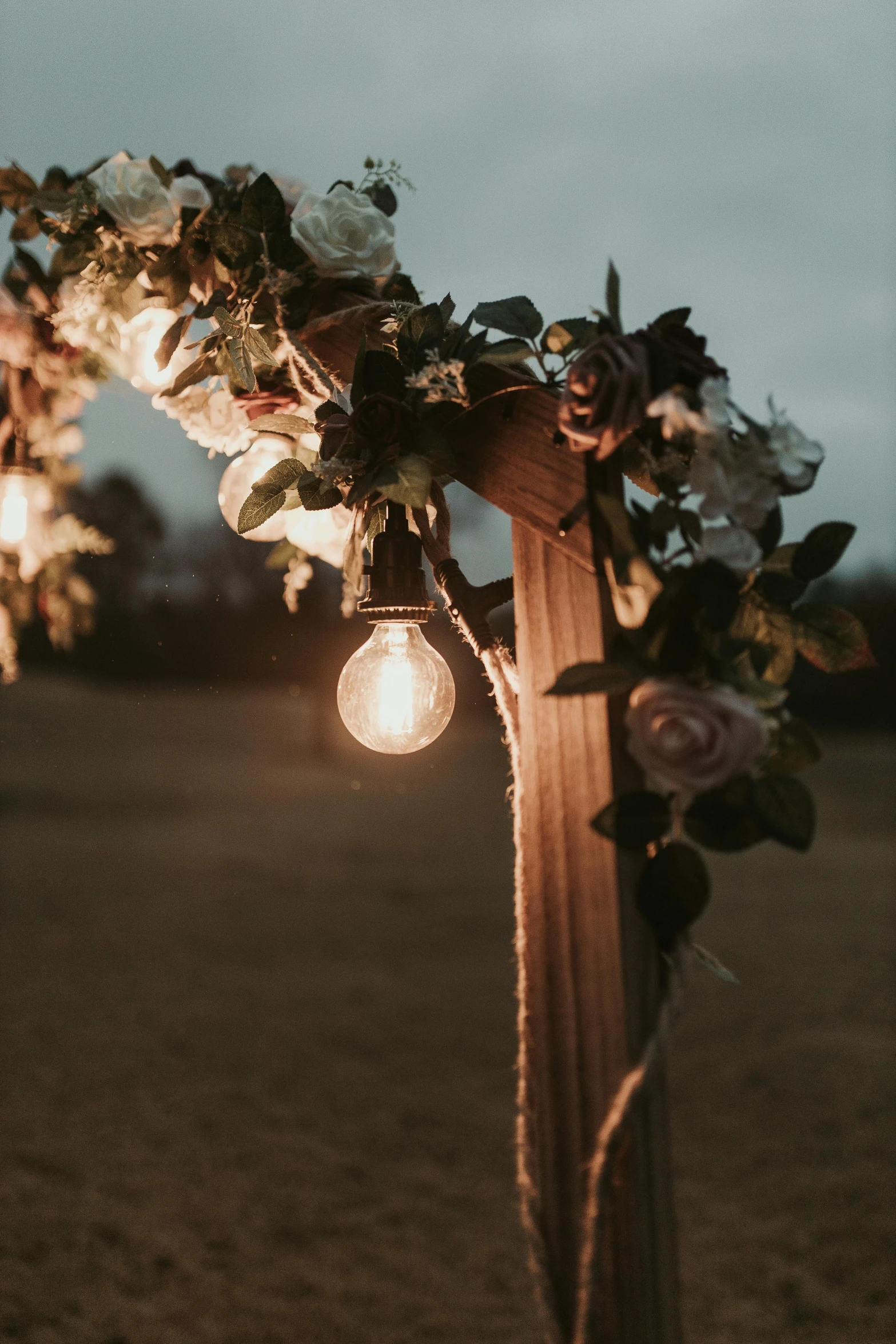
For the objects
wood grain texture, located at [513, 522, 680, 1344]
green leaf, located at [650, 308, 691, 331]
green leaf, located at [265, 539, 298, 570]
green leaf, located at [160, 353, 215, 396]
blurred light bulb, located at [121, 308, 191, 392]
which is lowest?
wood grain texture, located at [513, 522, 680, 1344]

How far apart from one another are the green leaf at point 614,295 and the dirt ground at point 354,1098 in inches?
55.4

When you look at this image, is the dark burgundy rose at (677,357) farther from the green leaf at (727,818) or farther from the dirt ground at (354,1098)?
the dirt ground at (354,1098)

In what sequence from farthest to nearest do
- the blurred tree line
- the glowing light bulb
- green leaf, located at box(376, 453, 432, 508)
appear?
the blurred tree line
the glowing light bulb
green leaf, located at box(376, 453, 432, 508)

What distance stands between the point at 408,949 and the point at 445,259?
5.14 meters

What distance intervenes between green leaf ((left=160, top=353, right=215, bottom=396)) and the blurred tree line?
4813 millimetres

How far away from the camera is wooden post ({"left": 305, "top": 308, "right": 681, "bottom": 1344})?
2.95ft

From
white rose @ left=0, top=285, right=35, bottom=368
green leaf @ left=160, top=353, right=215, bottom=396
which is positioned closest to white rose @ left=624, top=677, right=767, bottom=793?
green leaf @ left=160, top=353, right=215, bottom=396

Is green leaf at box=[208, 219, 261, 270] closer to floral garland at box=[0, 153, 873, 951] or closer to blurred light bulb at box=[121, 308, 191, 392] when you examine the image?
floral garland at box=[0, 153, 873, 951]

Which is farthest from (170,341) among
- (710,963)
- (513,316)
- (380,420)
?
(710,963)

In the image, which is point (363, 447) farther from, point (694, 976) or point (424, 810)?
point (424, 810)

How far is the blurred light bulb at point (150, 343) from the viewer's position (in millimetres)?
1371

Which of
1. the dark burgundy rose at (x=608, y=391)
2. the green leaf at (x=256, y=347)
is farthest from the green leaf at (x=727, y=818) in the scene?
the green leaf at (x=256, y=347)

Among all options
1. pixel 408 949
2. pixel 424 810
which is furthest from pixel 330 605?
pixel 408 949

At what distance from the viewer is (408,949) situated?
6020 mm
